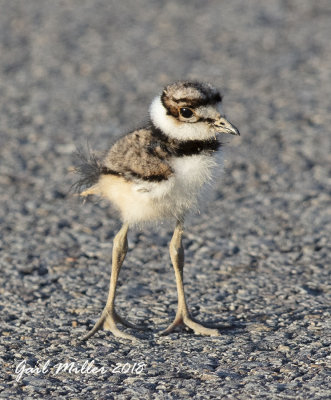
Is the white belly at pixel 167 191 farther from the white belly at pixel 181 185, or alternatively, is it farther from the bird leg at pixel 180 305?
the bird leg at pixel 180 305

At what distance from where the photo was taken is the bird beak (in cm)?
401

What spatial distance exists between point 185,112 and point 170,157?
245 mm

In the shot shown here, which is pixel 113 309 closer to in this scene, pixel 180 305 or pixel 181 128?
pixel 180 305

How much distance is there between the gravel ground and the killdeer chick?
1.17 ft

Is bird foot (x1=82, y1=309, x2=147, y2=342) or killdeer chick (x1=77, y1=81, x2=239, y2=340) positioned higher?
killdeer chick (x1=77, y1=81, x2=239, y2=340)

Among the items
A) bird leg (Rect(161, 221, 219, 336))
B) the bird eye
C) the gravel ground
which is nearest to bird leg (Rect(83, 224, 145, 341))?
the gravel ground

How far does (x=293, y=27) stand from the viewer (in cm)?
954

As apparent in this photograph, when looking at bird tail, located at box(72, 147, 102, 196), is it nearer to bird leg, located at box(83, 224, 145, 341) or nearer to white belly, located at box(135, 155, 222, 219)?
bird leg, located at box(83, 224, 145, 341)

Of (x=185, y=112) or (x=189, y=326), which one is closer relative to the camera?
(x=185, y=112)

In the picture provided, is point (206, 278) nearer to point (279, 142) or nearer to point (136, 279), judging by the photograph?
point (136, 279)

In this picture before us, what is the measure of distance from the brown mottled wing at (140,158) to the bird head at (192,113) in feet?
0.37

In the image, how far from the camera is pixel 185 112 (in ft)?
13.1

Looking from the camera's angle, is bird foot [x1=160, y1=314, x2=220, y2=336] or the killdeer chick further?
bird foot [x1=160, y1=314, x2=220, y2=336]

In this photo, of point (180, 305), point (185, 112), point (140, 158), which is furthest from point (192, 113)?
point (180, 305)
